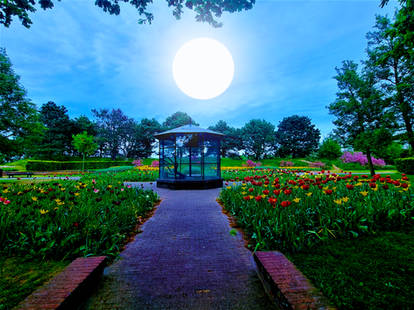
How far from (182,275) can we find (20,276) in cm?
184

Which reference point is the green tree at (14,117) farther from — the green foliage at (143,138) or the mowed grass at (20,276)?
the green foliage at (143,138)

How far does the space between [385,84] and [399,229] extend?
12.5 metres

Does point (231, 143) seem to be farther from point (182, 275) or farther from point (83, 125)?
point (182, 275)

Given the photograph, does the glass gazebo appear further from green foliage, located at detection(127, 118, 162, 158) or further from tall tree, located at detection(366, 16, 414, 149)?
green foliage, located at detection(127, 118, 162, 158)

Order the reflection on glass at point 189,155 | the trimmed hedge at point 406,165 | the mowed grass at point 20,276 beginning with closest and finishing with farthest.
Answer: the mowed grass at point 20,276, the reflection on glass at point 189,155, the trimmed hedge at point 406,165

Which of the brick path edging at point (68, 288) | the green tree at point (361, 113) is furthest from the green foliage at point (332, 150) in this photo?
the brick path edging at point (68, 288)

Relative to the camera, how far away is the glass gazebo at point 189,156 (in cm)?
946

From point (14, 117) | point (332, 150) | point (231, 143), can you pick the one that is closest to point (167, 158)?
point (14, 117)

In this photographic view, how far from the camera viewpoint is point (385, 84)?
1103cm

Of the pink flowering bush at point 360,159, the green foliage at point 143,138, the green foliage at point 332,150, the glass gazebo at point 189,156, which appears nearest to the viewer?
the glass gazebo at point 189,156

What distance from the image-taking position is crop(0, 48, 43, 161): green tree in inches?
459

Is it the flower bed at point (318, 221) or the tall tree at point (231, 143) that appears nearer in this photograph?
the flower bed at point (318, 221)

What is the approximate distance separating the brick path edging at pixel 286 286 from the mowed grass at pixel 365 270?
181 mm

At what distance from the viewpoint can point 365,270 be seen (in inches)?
78.1
